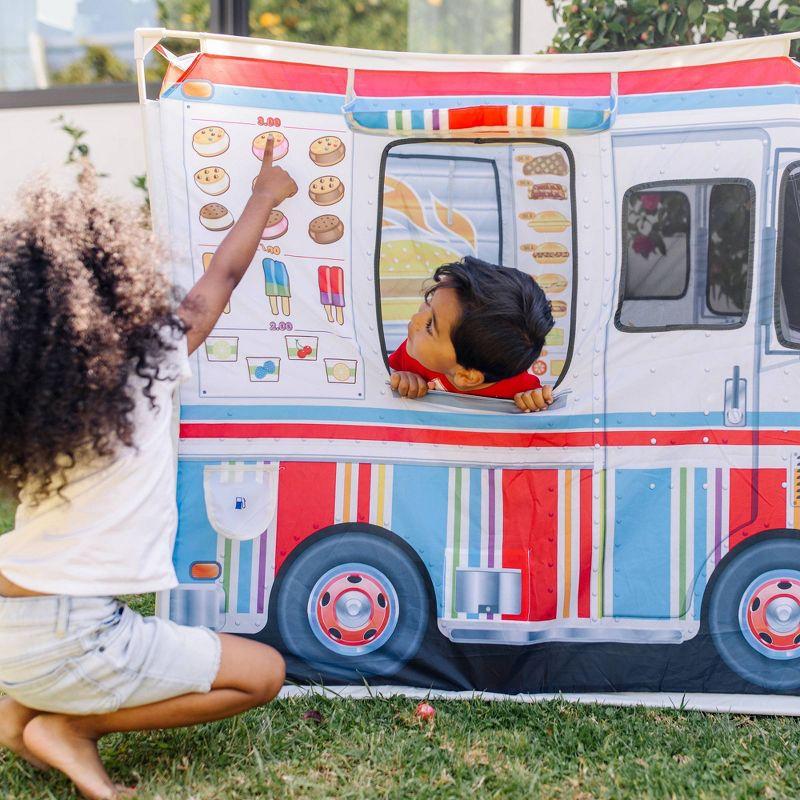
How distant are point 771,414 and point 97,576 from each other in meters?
1.56

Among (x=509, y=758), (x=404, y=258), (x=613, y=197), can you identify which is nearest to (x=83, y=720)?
(x=509, y=758)

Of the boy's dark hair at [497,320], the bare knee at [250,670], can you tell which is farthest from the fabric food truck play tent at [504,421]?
the bare knee at [250,670]

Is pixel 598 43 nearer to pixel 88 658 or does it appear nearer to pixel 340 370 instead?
pixel 340 370

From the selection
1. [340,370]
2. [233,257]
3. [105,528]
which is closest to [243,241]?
[233,257]

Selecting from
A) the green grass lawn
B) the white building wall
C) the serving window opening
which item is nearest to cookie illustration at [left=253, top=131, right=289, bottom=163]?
the serving window opening

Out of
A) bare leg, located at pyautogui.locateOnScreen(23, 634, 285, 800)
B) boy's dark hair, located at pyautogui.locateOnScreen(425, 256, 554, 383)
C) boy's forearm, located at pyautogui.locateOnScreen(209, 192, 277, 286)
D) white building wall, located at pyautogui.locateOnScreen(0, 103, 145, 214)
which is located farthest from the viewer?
white building wall, located at pyautogui.locateOnScreen(0, 103, 145, 214)

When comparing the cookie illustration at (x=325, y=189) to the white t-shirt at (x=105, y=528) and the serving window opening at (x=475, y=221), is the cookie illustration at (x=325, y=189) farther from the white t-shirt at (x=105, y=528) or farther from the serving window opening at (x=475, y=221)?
the white t-shirt at (x=105, y=528)

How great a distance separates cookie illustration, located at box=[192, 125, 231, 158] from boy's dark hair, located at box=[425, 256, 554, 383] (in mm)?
633

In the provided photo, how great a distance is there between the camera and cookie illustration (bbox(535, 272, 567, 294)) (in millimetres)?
2301

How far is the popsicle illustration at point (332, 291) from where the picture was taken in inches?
89.0

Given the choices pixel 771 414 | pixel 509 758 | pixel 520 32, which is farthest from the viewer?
pixel 520 32

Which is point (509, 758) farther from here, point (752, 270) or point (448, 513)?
point (752, 270)

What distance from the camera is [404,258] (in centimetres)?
232

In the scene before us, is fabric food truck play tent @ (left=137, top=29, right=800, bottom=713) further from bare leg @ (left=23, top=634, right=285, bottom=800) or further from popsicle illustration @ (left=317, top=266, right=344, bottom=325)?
bare leg @ (left=23, top=634, right=285, bottom=800)
